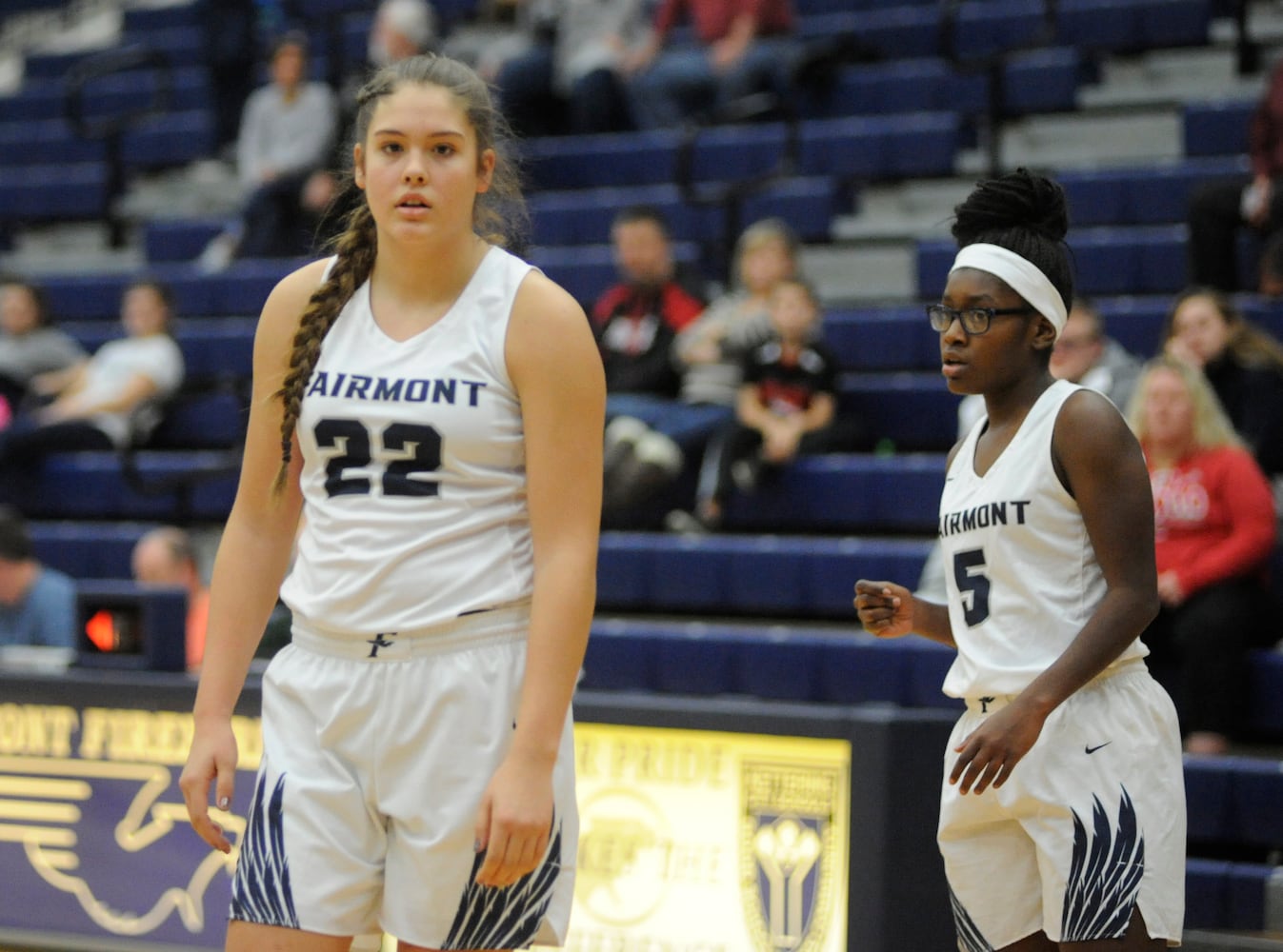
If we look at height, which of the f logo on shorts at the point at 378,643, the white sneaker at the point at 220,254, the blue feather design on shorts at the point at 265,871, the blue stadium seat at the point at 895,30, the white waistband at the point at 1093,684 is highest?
the blue stadium seat at the point at 895,30

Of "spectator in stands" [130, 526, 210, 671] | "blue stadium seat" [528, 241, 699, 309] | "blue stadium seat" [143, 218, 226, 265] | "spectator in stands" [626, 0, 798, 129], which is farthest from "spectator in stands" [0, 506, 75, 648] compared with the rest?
"blue stadium seat" [143, 218, 226, 265]

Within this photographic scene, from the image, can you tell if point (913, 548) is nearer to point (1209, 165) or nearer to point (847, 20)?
point (1209, 165)

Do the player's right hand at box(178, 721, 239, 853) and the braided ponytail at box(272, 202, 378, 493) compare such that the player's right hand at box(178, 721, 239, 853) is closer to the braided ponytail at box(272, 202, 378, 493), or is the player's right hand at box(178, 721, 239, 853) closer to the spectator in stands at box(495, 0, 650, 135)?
the braided ponytail at box(272, 202, 378, 493)

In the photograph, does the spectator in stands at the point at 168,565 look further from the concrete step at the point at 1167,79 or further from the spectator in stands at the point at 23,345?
the concrete step at the point at 1167,79

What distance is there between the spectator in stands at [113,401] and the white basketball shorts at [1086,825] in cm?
652

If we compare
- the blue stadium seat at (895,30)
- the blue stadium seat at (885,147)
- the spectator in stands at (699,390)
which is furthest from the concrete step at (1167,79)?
A: the spectator in stands at (699,390)

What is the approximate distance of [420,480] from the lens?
2.38m

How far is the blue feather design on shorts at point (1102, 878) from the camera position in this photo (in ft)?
8.69

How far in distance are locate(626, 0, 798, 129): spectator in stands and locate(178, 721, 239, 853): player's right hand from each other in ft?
23.8

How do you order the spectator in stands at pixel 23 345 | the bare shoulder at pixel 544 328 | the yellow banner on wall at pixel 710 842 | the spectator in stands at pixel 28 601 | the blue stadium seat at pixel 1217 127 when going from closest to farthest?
1. the bare shoulder at pixel 544 328
2. the yellow banner on wall at pixel 710 842
3. the spectator in stands at pixel 28 601
4. the blue stadium seat at pixel 1217 127
5. the spectator in stands at pixel 23 345

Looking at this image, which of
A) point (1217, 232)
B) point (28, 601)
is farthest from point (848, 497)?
point (28, 601)

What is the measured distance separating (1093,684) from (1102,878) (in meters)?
0.28

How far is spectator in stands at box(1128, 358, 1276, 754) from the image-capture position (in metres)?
5.32

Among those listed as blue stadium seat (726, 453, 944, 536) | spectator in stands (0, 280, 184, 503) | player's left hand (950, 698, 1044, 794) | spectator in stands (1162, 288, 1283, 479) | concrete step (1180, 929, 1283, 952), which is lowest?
concrete step (1180, 929, 1283, 952)
